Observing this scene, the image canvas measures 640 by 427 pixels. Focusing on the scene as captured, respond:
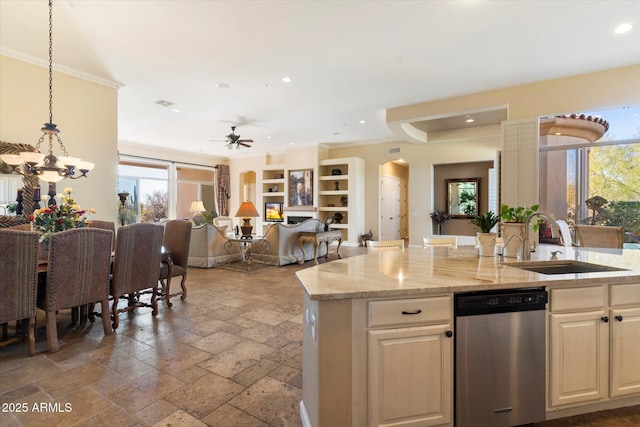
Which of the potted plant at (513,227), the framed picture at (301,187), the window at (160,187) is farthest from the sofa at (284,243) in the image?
the potted plant at (513,227)

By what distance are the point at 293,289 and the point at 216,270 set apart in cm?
218

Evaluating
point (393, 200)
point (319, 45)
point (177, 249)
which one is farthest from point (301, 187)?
point (319, 45)

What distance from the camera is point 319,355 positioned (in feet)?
4.66

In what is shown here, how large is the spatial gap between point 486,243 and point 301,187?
8.02 metres

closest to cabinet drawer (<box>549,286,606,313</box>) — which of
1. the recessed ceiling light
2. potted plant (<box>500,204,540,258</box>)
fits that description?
potted plant (<box>500,204,540,258</box>)

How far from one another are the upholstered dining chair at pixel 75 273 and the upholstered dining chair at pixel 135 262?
0.49 ft

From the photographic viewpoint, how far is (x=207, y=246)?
6.21m

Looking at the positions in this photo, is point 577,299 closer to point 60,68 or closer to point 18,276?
point 18,276

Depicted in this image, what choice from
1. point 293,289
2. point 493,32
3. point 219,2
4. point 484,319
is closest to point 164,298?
point 293,289

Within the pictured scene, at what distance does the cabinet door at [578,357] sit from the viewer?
171cm

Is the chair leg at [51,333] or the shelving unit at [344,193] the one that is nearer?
the chair leg at [51,333]

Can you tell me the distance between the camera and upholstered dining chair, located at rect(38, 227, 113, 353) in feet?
8.52

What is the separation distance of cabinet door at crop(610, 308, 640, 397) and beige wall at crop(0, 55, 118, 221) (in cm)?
607

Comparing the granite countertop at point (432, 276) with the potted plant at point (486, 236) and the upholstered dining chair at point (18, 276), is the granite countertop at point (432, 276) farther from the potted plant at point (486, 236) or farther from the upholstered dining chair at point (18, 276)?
the upholstered dining chair at point (18, 276)
